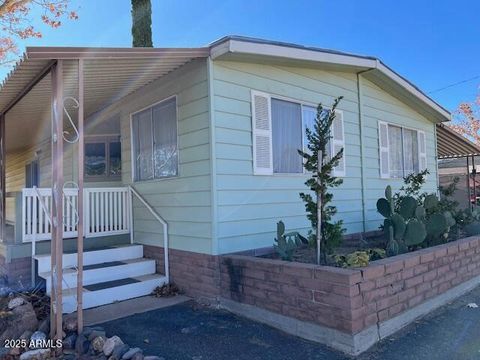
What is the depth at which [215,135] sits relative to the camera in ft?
17.5

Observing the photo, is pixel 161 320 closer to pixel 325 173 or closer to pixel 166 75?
pixel 325 173

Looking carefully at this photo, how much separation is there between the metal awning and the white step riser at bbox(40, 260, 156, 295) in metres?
8.91

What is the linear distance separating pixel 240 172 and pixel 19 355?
10.8ft

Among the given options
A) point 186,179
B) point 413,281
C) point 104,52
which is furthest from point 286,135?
point 104,52

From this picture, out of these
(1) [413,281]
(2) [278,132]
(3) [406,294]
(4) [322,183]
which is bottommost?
(3) [406,294]

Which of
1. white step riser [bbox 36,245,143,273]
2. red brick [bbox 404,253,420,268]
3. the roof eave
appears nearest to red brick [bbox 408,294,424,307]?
red brick [bbox 404,253,420,268]

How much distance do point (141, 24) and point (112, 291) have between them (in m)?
6.18

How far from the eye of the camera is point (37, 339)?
4.02 m

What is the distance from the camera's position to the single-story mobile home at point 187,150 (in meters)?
5.28

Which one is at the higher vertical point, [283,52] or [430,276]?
[283,52]

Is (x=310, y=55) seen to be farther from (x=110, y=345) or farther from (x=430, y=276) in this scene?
(x=110, y=345)

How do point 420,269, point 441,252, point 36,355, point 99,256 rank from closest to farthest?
point 36,355, point 420,269, point 441,252, point 99,256

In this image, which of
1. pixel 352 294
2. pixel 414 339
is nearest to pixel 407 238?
pixel 414 339

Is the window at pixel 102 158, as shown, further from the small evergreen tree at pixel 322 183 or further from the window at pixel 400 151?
the window at pixel 400 151
